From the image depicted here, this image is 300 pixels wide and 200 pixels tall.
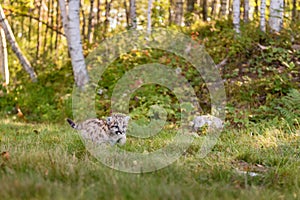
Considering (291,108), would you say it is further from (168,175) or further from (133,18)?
(133,18)

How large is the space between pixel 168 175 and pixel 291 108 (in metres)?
5.08

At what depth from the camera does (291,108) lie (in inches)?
354

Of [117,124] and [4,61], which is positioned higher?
[117,124]

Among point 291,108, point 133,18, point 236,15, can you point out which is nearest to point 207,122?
point 291,108

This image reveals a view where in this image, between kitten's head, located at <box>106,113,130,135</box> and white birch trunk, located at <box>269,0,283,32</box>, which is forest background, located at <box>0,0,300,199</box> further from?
kitten's head, located at <box>106,113,130,135</box>

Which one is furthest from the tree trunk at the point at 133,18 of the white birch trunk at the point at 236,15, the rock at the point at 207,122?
the rock at the point at 207,122

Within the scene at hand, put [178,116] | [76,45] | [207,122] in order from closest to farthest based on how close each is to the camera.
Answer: [207,122]
[178,116]
[76,45]

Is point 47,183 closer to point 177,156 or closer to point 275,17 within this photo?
point 177,156

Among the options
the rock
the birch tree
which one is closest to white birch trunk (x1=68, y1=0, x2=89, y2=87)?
the birch tree

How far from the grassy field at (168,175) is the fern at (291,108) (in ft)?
6.02

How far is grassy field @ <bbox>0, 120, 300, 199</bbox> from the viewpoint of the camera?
12.7 ft

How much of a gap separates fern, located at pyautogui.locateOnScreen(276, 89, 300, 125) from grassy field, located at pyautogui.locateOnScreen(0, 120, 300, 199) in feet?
6.02

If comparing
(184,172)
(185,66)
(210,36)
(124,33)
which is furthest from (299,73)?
(184,172)

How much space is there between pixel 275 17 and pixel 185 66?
295 centimetres
